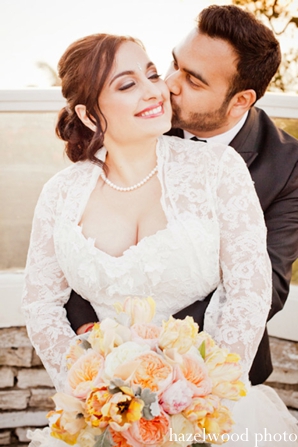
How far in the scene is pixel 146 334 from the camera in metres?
1.56

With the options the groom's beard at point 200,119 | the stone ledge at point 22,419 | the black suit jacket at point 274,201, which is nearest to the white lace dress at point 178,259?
the black suit jacket at point 274,201

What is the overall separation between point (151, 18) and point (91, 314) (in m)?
1.94

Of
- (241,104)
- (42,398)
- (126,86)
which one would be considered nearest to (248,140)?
(241,104)

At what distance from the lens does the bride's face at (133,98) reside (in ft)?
7.01

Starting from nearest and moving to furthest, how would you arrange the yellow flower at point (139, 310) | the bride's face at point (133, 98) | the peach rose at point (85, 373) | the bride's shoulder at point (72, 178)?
the peach rose at point (85, 373) → the yellow flower at point (139, 310) → the bride's face at point (133, 98) → the bride's shoulder at point (72, 178)

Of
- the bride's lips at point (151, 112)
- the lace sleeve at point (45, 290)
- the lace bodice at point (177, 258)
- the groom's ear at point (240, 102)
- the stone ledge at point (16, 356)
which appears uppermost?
the bride's lips at point (151, 112)

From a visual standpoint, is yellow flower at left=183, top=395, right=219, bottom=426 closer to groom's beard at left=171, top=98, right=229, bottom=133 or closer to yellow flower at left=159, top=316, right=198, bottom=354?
yellow flower at left=159, top=316, right=198, bottom=354

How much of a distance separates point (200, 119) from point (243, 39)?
463 millimetres

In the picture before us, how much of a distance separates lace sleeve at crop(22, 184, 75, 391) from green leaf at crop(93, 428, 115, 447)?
33.1 inches

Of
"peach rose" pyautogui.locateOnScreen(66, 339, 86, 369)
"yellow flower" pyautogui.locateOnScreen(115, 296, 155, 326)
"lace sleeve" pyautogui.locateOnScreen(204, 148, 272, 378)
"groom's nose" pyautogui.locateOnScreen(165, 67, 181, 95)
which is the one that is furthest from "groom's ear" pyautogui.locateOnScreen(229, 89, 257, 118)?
"peach rose" pyautogui.locateOnScreen(66, 339, 86, 369)

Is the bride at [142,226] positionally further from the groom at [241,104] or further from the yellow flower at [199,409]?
the yellow flower at [199,409]

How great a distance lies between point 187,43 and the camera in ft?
9.41

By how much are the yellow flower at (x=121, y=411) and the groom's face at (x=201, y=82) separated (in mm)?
1727

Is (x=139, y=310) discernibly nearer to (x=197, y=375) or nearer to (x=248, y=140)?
(x=197, y=375)
